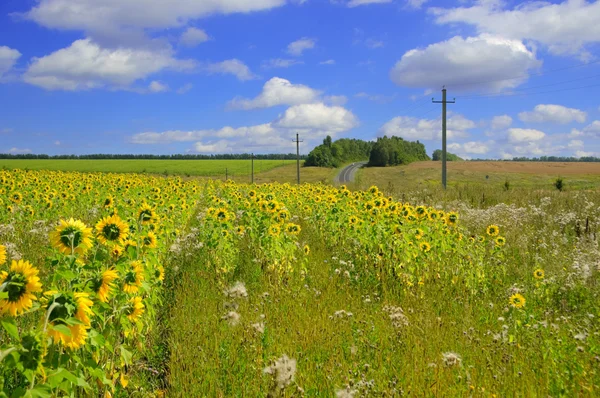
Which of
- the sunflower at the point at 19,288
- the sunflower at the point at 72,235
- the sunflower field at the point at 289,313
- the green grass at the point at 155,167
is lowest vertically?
the sunflower field at the point at 289,313

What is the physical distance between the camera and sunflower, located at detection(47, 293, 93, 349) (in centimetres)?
212

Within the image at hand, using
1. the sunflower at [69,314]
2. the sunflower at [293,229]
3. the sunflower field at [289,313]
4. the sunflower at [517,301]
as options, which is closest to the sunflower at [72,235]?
the sunflower field at [289,313]

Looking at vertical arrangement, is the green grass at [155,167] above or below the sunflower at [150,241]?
above

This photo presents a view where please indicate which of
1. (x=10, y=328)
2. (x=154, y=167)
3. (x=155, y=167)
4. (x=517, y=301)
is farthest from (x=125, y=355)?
(x=154, y=167)

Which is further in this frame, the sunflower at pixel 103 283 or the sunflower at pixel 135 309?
the sunflower at pixel 135 309

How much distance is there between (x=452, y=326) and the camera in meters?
4.98

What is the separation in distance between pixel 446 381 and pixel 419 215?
3.99 metres

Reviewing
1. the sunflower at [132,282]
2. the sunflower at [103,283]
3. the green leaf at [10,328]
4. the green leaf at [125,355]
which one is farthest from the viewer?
the sunflower at [132,282]

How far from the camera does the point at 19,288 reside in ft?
6.91

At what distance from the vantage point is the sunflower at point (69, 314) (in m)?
2.12

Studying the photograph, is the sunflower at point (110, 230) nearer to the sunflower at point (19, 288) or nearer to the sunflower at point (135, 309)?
the sunflower at point (135, 309)

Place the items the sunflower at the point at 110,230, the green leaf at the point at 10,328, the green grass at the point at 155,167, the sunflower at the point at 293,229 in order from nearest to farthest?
1. the green leaf at the point at 10,328
2. the sunflower at the point at 110,230
3. the sunflower at the point at 293,229
4. the green grass at the point at 155,167

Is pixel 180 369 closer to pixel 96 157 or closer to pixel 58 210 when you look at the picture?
pixel 58 210

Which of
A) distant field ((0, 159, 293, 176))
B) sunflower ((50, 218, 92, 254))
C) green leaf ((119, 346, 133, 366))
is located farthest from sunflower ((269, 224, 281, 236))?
distant field ((0, 159, 293, 176))
